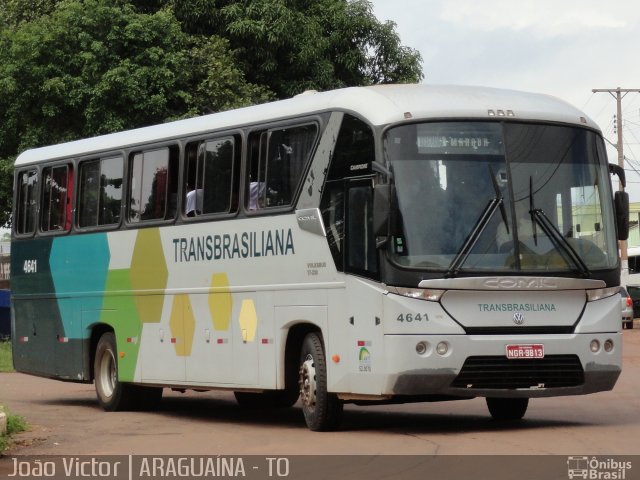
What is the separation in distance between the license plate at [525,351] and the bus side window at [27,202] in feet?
30.3

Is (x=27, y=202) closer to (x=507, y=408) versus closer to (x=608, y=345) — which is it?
(x=507, y=408)

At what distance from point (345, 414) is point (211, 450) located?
14.4 ft

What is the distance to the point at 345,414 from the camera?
17.6 m

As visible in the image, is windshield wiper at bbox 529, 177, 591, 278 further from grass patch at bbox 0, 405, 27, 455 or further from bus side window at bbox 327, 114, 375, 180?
grass patch at bbox 0, 405, 27, 455

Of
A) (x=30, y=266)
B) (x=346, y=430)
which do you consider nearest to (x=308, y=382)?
(x=346, y=430)

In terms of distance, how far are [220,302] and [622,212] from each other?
469cm

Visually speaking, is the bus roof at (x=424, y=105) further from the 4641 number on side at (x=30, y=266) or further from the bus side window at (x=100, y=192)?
the 4641 number on side at (x=30, y=266)

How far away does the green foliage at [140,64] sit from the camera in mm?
33000
